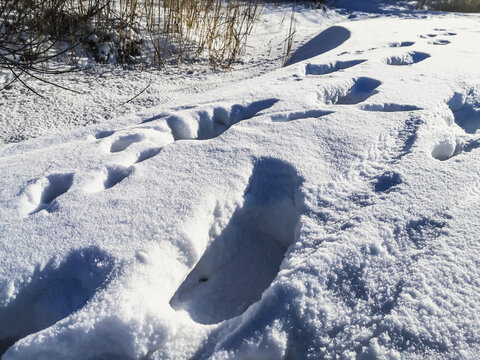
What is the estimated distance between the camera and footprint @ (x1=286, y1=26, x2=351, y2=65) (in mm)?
2805

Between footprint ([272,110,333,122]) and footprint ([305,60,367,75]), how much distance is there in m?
0.66

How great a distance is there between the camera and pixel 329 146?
113 centimetres

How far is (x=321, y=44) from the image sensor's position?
9.86 feet

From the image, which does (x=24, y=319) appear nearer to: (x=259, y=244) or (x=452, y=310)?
(x=259, y=244)

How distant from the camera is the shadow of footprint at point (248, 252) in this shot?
81 centimetres

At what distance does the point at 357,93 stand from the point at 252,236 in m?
0.96

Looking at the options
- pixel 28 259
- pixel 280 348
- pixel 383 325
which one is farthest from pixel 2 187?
pixel 383 325

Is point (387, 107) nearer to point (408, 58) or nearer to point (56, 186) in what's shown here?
point (408, 58)

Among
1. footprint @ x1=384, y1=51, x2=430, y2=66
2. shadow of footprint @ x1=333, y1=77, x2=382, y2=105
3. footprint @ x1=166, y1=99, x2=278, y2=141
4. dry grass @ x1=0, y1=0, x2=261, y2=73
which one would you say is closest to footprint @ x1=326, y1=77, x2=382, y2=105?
shadow of footprint @ x1=333, y1=77, x2=382, y2=105

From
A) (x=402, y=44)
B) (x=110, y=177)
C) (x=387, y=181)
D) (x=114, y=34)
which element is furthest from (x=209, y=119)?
(x=402, y=44)

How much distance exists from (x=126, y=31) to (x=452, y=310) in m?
2.45

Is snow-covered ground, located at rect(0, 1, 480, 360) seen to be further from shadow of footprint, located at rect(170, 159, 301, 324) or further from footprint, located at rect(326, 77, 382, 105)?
footprint, located at rect(326, 77, 382, 105)

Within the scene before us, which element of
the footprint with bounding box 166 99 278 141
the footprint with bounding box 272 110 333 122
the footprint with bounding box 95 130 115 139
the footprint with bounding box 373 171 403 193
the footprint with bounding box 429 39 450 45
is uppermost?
the footprint with bounding box 429 39 450 45

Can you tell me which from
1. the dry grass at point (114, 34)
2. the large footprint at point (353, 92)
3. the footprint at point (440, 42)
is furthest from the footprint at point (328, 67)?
the dry grass at point (114, 34)
